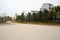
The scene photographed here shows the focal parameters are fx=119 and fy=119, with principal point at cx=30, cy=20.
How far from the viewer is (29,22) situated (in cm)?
225

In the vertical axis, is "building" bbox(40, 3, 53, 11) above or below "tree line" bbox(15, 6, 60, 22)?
above

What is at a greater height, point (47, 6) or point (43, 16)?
point (47, 6)

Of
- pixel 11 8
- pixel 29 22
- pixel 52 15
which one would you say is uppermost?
pixel 11 8

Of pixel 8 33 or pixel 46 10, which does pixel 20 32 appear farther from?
pixel 46 10

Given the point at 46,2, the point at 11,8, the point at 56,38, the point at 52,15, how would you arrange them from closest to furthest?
1. the point at 56,38
2. the point at 11,8
3. the point at 46,2
4. the point at 52,15

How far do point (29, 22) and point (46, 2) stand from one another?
50 centimetres

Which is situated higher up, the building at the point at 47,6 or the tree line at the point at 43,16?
the building at the point at 47,6

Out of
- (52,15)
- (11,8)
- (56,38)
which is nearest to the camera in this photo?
(56,38)

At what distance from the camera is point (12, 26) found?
7.16 ft

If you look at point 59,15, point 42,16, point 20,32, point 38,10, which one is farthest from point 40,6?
point 20,32

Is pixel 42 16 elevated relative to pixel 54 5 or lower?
lower

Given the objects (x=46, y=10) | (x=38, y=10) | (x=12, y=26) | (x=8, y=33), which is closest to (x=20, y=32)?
(x=8, y=33)

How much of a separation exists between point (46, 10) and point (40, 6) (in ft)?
0.69

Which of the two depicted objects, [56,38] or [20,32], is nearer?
[56,38]
